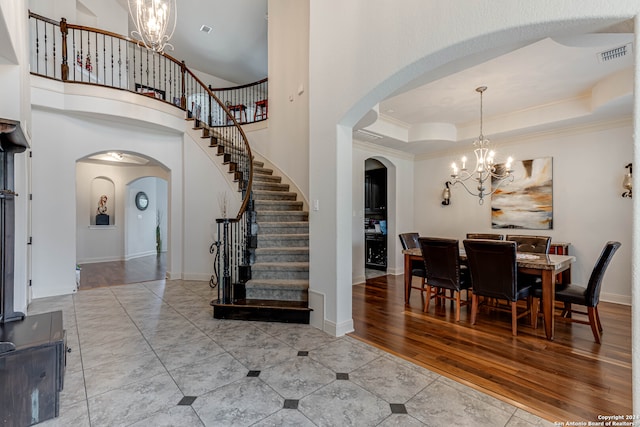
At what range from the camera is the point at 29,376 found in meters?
1.75

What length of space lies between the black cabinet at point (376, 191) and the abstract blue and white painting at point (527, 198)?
2309 mm

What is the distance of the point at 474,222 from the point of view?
597cm

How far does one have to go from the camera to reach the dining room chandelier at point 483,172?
421cm

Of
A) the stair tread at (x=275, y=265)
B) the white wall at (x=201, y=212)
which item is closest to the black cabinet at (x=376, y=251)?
the stair tread at (x=275, y=265)

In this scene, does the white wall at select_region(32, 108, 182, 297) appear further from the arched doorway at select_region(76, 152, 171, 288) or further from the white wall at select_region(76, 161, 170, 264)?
the white wall at select_region(76, 161, 170, 264)

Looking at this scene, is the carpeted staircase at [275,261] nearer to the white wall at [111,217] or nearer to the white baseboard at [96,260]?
the white wall at [111,217]

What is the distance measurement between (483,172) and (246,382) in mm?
4305

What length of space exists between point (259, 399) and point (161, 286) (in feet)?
13.3

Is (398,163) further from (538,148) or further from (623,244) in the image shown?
(623,244)

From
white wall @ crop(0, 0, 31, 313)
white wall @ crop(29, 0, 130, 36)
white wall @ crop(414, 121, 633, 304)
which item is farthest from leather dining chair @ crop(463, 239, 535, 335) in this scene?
white wall @ crop(29, 0, 130, 36)

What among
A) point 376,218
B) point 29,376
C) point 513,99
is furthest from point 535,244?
point 29,376

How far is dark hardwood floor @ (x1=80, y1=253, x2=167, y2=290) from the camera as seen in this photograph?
5.64 meters

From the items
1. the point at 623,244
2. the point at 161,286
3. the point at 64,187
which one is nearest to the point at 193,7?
the point at 64,187

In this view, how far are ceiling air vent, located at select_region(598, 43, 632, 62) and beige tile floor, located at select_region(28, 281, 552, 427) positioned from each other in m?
3.74
